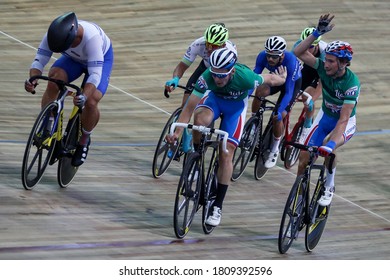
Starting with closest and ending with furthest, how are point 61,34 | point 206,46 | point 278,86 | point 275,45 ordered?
point 61,34, point 206,46, point 275,45, point 278,86

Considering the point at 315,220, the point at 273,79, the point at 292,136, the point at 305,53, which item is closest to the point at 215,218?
the point at 315,220

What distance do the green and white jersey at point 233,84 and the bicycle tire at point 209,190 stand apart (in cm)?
45

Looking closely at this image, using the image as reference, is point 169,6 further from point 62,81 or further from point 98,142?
point 62,81

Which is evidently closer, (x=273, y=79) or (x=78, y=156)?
(x=273, y=79)

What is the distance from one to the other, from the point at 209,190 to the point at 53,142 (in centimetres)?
121

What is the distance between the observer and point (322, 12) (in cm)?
1580

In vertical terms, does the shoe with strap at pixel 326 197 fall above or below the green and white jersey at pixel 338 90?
below

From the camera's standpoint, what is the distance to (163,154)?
9773 millimetres

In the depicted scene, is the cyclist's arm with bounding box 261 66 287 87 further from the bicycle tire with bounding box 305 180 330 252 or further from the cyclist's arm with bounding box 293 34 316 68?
Answer: the bicycle tire with bounding box 305 180 330 252

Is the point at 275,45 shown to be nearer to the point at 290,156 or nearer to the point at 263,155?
the point at 263,155

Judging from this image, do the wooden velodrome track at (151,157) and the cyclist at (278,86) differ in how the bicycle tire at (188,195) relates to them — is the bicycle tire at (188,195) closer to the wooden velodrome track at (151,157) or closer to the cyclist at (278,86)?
the wooden velodrome track at (151,157)

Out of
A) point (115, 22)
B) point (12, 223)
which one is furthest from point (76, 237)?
point (115, 22)

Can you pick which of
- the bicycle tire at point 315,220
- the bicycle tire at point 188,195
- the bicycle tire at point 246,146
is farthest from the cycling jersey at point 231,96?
the bicycle tire at point 246,146

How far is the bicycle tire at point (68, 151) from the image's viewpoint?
8539 millimetres
